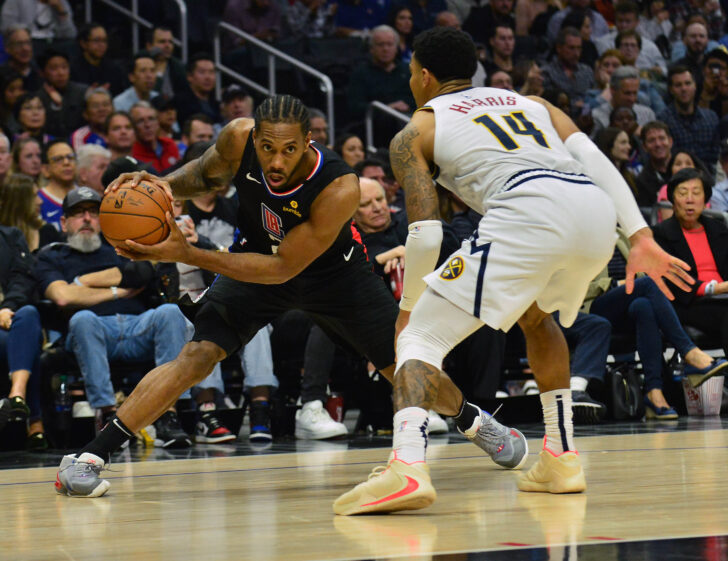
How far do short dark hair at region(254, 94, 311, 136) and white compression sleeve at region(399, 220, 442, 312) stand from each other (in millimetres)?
643

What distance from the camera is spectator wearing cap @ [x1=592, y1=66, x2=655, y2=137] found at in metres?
12.2

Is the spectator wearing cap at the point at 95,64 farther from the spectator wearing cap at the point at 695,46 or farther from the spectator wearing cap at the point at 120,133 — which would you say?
the spectator wearing cap at the point at 695,46

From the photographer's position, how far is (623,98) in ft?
40.1

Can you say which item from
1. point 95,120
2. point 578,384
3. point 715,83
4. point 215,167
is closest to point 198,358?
point 215,167

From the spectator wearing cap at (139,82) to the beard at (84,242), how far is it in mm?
3310

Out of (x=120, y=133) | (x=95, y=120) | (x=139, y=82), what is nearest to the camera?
(x=120, y=133)

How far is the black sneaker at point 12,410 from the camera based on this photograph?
661 centimetres

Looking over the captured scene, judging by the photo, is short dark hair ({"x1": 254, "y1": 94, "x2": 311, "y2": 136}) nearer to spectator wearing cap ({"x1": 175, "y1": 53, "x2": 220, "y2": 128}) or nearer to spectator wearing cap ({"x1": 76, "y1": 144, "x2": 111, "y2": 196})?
spectator wearing cap ({"x1": 76, "y1": 144, "x2": 111, "y2": 196})

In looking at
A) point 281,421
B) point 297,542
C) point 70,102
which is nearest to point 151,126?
point 70,102

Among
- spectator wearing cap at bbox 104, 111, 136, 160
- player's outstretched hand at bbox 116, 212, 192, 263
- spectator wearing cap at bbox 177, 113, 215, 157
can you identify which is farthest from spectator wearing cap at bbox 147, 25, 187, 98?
player's outstretched hand at bbox 116, 212, 192, 263

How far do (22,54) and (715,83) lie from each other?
7.58 metres

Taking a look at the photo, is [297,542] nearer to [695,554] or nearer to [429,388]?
[429,388]

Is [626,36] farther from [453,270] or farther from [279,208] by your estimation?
[453,270]

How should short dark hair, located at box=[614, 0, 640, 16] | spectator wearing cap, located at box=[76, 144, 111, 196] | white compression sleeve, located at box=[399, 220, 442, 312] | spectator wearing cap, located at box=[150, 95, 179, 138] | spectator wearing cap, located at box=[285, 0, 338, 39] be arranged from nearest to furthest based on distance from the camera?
white compression sleeve, located at box=[399, 220, 442, 312] → spectator wearing cap, located at box=[76, 144, 111, 196] → spectator wearing cap, located at box=[150, 95, 179, 138] → spectator wearing cap, located at box=[285, 0, 338, 39] → short dark hair, located at box=[614, 0, 640, 16]
